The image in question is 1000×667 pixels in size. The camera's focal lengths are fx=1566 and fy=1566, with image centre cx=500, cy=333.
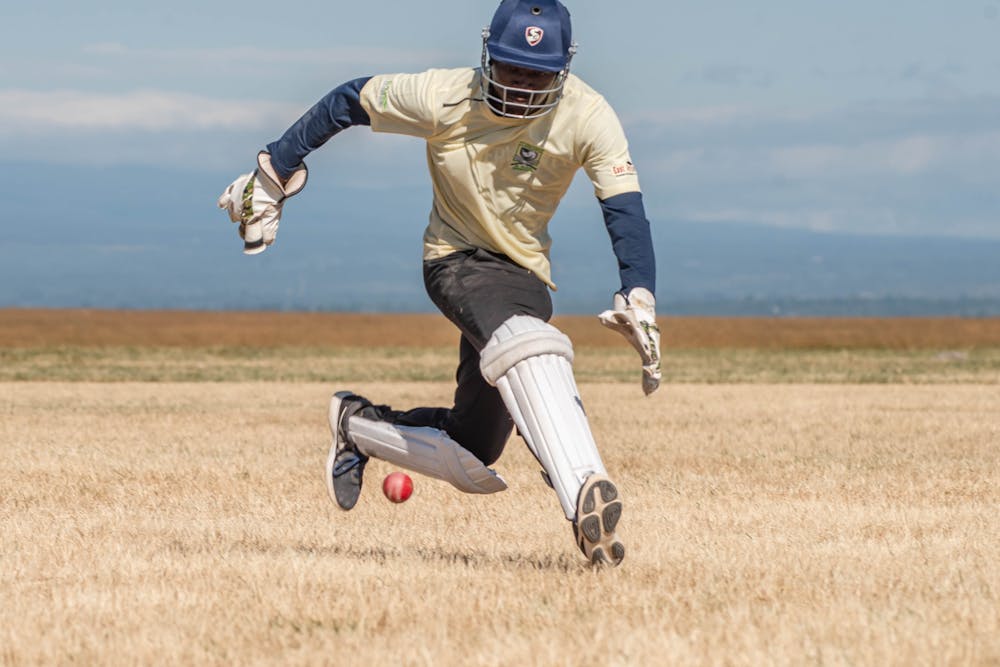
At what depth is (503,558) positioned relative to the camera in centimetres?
754

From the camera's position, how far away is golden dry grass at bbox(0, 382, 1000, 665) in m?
→ 5.39

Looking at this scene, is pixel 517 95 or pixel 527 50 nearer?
pixel 527 50

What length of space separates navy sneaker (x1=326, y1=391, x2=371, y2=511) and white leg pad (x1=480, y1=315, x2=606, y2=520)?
164 cm

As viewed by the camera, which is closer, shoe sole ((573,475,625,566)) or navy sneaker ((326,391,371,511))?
shoe sole ((573,475,625,566))

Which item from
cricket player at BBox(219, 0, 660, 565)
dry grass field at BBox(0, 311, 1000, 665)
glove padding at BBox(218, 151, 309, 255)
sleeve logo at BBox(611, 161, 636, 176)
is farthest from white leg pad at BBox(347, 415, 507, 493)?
sleeve logo at BBox(611, 161, 636, 176)

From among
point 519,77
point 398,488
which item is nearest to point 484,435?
point 398,488

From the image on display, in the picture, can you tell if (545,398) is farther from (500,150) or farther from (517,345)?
(500,150)

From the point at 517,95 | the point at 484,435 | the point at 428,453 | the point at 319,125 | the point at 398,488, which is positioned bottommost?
the point at 398,488

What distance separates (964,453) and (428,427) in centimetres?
731

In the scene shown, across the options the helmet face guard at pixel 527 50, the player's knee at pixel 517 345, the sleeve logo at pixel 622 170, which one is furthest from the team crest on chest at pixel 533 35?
the player's knee at pixel 517 345

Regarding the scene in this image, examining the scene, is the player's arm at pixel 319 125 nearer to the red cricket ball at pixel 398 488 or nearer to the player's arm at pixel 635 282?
the player's arm at pixel 635 282

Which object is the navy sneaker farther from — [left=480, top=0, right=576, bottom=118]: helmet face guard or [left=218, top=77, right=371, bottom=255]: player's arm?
[left=480, top=0, right=576, bottom=118]: helmet face guard

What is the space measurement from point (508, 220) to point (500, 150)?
35 centimetres

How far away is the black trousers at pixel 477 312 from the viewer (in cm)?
719
